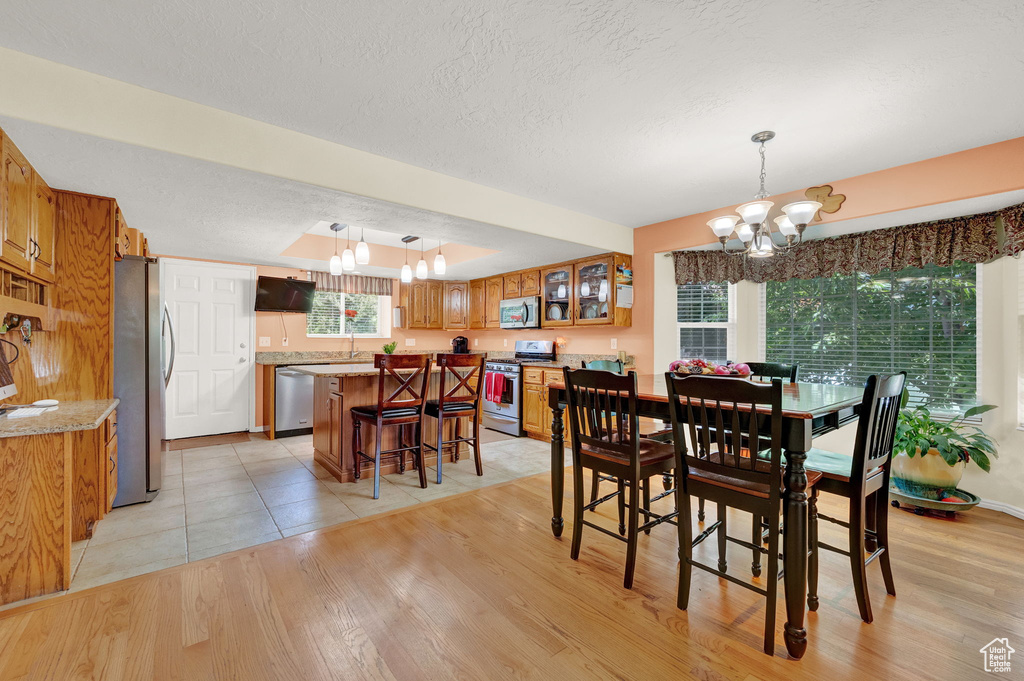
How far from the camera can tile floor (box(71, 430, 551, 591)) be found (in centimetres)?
235

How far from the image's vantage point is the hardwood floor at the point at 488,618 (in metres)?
1.55

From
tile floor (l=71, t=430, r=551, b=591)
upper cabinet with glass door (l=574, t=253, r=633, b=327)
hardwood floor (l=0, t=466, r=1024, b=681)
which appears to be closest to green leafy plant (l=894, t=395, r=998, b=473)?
hardwood floor (l=0, t=466, r=1024, b=681)

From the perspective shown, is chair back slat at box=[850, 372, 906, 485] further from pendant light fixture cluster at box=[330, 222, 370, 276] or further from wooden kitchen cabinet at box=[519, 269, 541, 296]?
wooden kitchen cabinet at box=[519, 269, 541, 296]

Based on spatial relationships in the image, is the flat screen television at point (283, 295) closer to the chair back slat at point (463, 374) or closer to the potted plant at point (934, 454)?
the chair back slat at point (463, 374)

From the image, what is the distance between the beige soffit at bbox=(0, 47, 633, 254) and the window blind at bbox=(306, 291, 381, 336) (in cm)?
334

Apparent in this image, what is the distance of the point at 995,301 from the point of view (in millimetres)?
3086

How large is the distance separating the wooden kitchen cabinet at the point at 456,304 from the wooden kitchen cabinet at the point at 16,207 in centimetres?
476

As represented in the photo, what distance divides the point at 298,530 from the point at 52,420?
1.27 m

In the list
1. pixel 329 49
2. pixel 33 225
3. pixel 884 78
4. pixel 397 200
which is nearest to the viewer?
pixel 329 49

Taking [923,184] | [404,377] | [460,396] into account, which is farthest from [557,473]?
[923,184]

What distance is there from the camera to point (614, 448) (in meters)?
2.18

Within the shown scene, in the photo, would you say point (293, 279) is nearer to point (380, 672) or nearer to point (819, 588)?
point (380, 672)

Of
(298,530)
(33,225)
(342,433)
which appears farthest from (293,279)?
(298,530)

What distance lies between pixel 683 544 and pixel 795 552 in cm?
41
